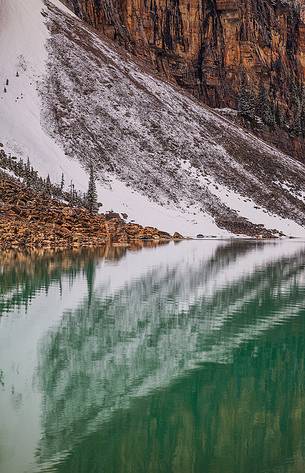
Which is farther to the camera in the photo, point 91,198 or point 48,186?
point 91,198

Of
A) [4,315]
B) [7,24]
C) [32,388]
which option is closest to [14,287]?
[4,315]

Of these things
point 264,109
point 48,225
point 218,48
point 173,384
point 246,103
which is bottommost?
point 173,384

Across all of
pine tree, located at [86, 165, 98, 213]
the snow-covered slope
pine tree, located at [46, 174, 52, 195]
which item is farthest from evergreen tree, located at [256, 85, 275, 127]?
pine tree, located at [46, 174, 52, 195]

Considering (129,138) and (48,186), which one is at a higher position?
(129,138)

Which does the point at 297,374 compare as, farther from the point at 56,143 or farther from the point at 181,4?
the point at 181,4

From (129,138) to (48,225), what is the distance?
3855 cm

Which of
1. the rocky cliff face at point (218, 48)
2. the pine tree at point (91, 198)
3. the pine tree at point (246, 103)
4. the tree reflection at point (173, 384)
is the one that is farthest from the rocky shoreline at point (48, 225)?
the rocky cliff face at point (218, 48)

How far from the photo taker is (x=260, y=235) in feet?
282

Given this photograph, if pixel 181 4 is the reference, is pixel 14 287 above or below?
below

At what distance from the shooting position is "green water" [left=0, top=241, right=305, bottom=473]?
37.9ft

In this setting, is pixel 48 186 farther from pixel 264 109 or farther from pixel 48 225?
pixel 264 109

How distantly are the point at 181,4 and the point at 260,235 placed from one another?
61732 millimetres

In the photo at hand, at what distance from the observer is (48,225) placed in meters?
57.7

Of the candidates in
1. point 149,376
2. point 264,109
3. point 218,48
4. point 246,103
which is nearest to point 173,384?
point 149,376
